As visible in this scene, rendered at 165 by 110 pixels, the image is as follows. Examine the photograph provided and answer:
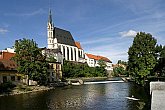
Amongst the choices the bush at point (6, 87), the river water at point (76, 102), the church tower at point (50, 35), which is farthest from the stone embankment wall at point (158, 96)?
the church tower at point (50, 35)

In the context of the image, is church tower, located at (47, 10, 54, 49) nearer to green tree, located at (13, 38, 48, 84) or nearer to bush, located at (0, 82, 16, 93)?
green tree, located at (13, 38, 48, 84)

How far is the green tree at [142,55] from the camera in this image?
52406 mm

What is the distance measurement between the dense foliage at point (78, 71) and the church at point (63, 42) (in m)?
26.8

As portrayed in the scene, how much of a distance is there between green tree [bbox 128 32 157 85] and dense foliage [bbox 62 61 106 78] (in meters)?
61.2

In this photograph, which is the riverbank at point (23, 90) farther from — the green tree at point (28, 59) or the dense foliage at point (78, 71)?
the dense foliage at point (78, 71)

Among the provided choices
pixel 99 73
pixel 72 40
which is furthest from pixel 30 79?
pixel 72 40

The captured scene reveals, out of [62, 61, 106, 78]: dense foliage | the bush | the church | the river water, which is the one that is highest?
the church

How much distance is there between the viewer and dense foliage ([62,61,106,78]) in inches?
4601

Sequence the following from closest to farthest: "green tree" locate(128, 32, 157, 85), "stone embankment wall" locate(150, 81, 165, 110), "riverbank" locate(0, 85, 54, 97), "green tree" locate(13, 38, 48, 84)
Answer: "stone embankment wall" locate(150, 81, 165, 110)
"riverbank" locate(0, 85, 54, 97)
"green tree" locate(128, 32, 157, 85)
"green tree" locate(13, 38, 48, 84)

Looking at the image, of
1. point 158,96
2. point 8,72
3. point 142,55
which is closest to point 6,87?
point 8,72

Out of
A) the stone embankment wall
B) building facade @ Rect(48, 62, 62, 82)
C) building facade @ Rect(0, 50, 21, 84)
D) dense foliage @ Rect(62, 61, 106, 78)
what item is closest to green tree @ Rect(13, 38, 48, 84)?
building facade @ Rect(0, 50, 21, 84)

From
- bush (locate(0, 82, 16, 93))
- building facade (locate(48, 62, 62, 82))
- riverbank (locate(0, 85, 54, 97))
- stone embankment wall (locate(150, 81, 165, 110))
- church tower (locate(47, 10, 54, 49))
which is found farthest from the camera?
church tower (locate(47, 10, 54, 49))

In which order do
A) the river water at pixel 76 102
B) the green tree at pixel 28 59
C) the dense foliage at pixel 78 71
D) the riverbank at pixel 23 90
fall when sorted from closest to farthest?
the river water at pixel 76 102, the riverbank at pixel 23 90, the green tree at pixel 28 59, the dense foliage at pixel 78 71

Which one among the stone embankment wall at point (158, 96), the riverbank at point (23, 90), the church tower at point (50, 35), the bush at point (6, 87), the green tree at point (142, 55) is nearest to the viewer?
the stone embankment wall at point (158, 96)
